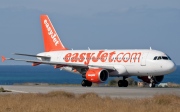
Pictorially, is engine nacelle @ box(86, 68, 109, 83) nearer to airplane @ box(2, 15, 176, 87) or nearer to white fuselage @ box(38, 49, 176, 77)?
airplane @ box(2, 15, 176, 87)

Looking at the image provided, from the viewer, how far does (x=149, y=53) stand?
171 feet

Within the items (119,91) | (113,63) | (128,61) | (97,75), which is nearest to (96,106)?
(119,91)

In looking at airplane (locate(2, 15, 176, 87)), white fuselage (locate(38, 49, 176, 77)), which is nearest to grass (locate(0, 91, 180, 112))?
white fuselage (locate(38, 49, 176, 77))

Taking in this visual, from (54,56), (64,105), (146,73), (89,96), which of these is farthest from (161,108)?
(54,56)

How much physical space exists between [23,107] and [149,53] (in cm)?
2628

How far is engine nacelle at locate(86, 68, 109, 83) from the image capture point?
5291 centimetres

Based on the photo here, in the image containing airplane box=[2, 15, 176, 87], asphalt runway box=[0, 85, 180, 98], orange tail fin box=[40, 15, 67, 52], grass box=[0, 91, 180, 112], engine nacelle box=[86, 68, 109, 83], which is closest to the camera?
grass box=[0, 91, 180, 112]

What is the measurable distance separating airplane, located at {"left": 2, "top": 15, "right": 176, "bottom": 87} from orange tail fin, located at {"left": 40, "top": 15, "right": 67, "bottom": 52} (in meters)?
1.16

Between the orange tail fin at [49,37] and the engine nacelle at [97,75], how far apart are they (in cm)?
957

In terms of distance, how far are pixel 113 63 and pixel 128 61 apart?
188 cm

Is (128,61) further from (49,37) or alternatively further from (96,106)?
(96,106)

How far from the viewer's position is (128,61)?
53.2m

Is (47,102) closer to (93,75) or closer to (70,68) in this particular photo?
(93,75)

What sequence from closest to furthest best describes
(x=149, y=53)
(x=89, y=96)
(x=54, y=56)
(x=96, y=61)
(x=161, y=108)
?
1. (x=161, y=108)
2. (x=89, y=96)
3. (x=149, y=53)
4. (x=96, y=61)
5. (x=54, y=56)
